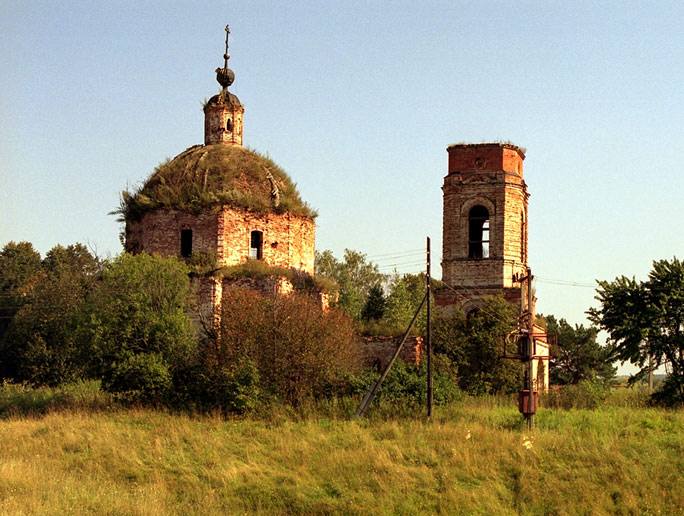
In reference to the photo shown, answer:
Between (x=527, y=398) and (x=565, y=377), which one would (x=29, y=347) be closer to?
(x=527, y=398)

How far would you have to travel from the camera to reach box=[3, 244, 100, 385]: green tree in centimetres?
2719

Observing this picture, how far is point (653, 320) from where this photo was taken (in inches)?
880

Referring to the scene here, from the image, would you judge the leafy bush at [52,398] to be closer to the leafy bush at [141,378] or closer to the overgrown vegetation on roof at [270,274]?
the leafy bush at [141,378]

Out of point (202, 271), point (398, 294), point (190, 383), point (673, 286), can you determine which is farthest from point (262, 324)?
point (398, 294)

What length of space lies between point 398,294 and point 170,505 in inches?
1053

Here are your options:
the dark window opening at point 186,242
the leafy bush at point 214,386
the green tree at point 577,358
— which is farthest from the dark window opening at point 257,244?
the green tree at point 577,358

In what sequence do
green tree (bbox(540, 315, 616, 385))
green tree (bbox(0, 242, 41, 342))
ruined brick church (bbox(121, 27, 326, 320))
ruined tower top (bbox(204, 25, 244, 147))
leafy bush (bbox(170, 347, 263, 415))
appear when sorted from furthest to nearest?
green tree (bbox(540, 315, 616, 385)) < green tree (bbox(0, 242, 41, 342)) < ruined tower top (bbox(204, 25, 244, 147)) < ruined brick church (bbox(121, 27, 326, 320)) < leafy bush (bbox(170, 347, 263, 415))

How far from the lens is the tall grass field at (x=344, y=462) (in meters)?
14.4

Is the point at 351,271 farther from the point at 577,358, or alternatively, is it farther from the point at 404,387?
the point at 404,387

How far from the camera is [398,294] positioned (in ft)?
132

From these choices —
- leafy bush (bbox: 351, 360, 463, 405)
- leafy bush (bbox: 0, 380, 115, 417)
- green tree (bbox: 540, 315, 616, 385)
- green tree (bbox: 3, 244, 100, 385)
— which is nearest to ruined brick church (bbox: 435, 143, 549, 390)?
leafy bush (bbox: 351, 360, 463, 405)

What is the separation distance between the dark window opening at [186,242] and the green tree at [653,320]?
11895 mm

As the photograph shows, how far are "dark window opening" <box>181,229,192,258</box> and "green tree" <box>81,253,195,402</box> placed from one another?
120 inches

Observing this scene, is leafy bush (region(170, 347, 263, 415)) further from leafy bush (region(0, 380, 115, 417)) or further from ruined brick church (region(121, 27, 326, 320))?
ruined brick church (region(121, 27, 326, 320))
